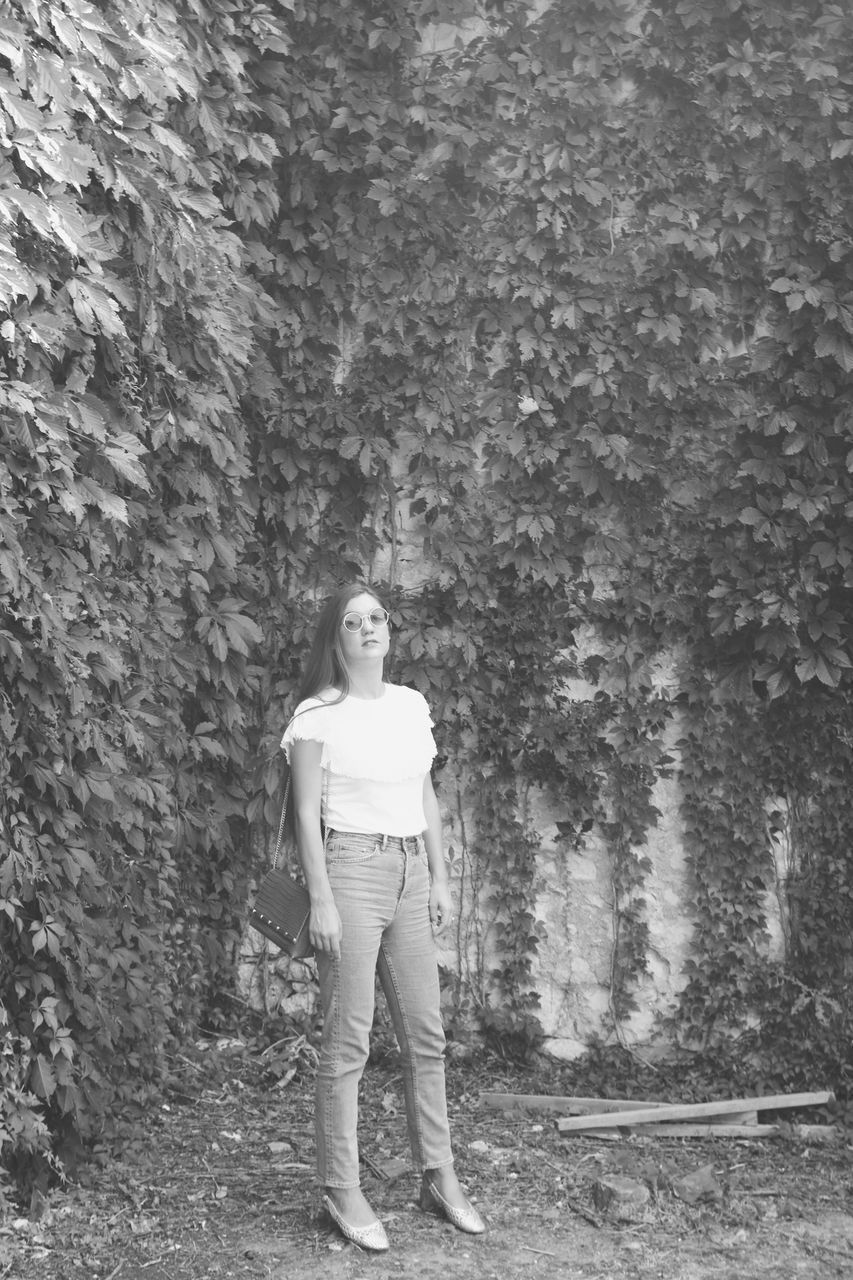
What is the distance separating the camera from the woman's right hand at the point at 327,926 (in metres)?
2.94

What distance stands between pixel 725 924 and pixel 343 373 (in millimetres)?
2475

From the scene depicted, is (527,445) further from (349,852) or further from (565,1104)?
(565,1104)

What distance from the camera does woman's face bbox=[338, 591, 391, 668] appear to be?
3.10m

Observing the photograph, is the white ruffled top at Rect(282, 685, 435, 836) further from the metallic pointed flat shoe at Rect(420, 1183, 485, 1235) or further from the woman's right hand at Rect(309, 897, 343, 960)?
the metallic pointed flat shoe at Rect(420, 1183, 485, 1235)

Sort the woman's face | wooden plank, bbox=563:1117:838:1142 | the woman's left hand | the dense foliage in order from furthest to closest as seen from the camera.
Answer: the dense foliage < wooden plank, bbox=563:1117:838:1142 < the woman's left hand < the woman's face

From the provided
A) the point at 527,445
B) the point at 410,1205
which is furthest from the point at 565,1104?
the point at 527,445

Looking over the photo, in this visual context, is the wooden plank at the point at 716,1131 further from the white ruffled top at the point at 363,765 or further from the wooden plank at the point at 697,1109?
the white ruffled top at the point at 363,765

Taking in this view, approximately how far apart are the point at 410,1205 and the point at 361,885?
978 mm

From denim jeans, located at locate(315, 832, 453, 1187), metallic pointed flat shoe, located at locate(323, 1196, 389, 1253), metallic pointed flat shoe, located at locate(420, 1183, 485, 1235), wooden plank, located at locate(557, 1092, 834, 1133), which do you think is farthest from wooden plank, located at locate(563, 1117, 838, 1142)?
metallic pointed flat shoe, located at locate(323, 1196, 389, 1253)

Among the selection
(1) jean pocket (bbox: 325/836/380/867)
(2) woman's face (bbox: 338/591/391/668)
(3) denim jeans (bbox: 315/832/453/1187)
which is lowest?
(3) denim jeans (bbox: 315/832/453/1187)

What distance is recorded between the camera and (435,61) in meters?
4.50

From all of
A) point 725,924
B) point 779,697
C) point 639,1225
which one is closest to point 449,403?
point 779,697

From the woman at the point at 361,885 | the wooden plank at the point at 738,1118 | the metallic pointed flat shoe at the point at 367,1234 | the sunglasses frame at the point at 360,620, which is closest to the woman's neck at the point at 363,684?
the woman at the point at 361,885

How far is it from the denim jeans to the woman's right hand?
25mm
